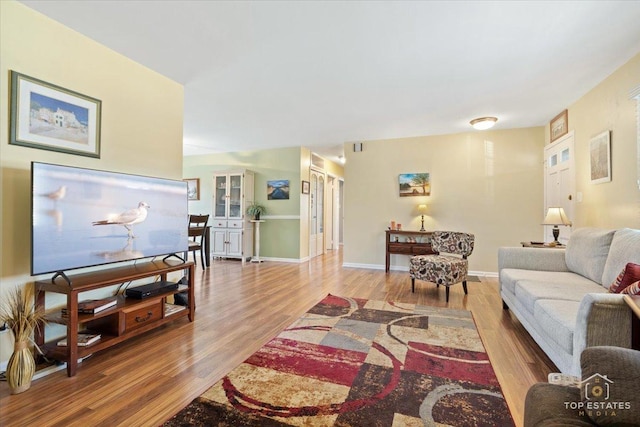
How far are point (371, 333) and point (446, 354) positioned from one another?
0.62 metres

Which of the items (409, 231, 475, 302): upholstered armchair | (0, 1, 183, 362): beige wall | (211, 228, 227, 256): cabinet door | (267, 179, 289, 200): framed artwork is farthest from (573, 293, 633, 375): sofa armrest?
(211, 228, 227, 256): cabinet door

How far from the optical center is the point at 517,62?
2.74 metres

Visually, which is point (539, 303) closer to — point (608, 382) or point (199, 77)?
point (608, 382)

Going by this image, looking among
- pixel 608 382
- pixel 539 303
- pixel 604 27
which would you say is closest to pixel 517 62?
pixel 604 27

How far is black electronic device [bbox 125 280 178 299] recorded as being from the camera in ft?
7.84

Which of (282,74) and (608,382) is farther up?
(282,74)

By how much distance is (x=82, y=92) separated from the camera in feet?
7.65

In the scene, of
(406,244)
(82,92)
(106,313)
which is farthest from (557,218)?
(82,92)

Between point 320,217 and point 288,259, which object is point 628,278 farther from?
point 320,217

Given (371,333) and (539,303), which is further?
(371,333)

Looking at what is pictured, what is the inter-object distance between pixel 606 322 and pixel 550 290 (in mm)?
900

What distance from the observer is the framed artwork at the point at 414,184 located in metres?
5.32

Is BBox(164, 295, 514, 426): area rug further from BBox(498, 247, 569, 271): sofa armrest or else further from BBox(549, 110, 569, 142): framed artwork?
BBox(549, 110, 569, 142): framed artwork

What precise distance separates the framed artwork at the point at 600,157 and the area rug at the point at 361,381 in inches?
83.0
